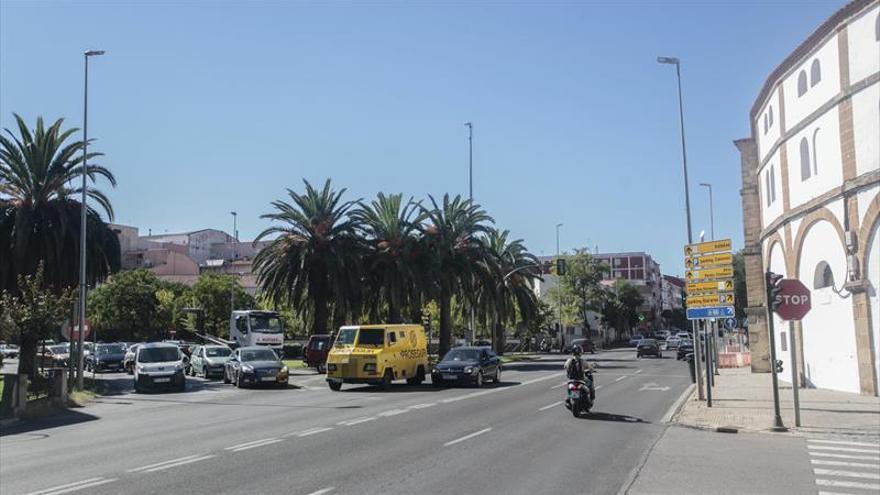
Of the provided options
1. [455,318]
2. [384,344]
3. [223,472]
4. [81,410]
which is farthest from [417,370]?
[455,318]

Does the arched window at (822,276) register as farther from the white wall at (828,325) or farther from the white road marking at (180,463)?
the white road marking at (180,463)

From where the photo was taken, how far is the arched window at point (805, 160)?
25.8m

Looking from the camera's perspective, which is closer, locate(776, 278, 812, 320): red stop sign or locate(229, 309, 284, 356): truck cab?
locate(776, 278, 812, 320): red stop sign

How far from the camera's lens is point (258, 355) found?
30000mm

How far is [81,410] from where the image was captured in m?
21.5

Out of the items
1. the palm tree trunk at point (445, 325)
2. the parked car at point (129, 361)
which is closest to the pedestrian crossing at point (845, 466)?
the palm tree trunk at point (445, 325)

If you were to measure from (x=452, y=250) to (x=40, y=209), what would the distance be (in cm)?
2289

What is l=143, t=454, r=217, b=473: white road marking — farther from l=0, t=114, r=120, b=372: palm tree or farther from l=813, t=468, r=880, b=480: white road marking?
l=0, t=114, r=120, b=372: palm tree

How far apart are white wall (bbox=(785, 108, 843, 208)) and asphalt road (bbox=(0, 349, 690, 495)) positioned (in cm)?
912

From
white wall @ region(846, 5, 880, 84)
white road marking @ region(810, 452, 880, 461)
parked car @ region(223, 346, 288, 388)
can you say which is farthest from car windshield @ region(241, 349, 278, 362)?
white wall @ region(846, 5, 880, 84)

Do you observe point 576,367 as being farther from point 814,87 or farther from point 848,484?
point 814,87

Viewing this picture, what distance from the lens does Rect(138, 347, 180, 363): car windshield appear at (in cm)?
2902

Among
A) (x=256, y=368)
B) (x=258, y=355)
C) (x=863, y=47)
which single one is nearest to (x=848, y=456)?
(x=863, y=47)

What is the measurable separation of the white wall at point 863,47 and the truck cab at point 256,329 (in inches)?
1327
